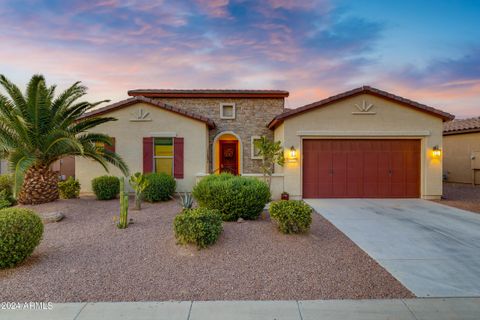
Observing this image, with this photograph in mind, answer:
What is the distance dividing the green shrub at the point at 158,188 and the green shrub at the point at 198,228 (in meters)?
4.52

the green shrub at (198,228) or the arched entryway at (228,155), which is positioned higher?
the arched entryway at (228,155)

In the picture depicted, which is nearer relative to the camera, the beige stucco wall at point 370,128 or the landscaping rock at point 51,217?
the landscaping rock at point 51,217

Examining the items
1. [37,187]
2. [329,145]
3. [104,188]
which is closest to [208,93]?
[329,145]

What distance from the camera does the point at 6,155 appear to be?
781 centimetres

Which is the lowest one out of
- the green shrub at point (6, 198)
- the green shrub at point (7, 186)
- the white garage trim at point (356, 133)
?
the green shrub at point (6, 198)

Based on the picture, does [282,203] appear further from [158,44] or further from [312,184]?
[158,44]

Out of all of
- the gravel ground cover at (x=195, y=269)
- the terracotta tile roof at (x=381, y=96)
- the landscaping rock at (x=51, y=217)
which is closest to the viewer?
the gravel ground cover at (x=195, y=269)

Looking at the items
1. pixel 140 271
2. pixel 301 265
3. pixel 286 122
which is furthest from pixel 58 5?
pixel 301 265

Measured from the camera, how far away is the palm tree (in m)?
7.13

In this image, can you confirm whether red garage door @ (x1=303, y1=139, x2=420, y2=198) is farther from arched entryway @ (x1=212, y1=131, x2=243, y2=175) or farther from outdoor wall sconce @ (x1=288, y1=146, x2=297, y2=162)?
arched entryway @ (x1=212, y1=131, x2=243, y2=175)

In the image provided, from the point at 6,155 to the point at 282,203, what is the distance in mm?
9122

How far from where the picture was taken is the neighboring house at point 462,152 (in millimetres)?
14414

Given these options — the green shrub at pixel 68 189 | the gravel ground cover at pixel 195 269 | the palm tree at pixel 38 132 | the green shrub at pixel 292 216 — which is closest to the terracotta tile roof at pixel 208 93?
the palm tree at pixel 38 132

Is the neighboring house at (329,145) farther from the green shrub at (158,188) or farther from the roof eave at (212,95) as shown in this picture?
the roof eave at (212,95)
